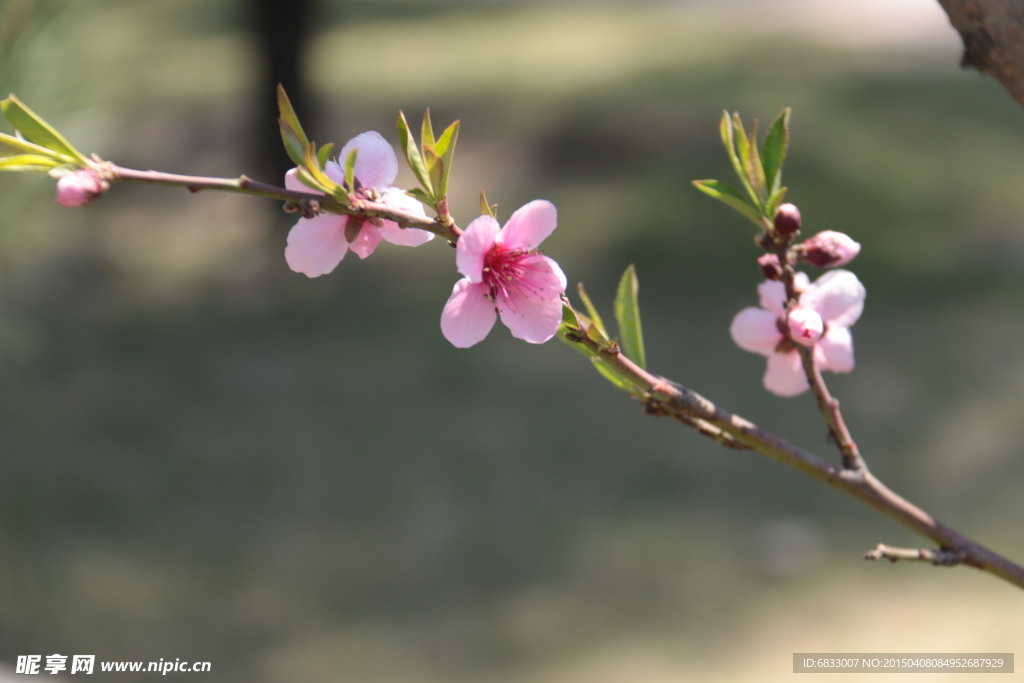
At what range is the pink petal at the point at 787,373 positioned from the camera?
653mm

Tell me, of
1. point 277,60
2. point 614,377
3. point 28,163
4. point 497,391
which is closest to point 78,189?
point 28,163

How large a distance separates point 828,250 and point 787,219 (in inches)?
1.3

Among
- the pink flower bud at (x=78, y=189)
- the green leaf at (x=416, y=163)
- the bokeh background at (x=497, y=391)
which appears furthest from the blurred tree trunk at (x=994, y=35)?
the bokeh background at (x=497, y=391)

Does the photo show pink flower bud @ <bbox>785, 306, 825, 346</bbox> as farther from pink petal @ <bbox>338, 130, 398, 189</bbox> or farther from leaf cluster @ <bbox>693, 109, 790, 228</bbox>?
pink petal @ <bbox>338, 130, 398, 189</bbox>

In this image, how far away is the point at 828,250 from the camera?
0.55 m

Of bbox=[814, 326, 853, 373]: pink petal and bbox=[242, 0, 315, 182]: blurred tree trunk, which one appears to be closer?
bbox=[814, 326, 853, 373]: pink petal

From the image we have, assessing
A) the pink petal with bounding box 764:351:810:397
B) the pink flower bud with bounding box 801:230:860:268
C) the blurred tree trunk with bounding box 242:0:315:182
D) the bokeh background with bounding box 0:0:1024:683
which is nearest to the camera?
the pink flower bud with bounding box 801:230:860:268

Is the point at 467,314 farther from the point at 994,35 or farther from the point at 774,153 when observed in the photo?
the point at 994,35

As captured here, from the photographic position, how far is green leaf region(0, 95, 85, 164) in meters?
0.47

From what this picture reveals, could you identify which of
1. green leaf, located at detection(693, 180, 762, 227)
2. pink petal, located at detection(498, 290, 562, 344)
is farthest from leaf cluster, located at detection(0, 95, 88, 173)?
green leaf, located at detection(693, 180, 762, 227)

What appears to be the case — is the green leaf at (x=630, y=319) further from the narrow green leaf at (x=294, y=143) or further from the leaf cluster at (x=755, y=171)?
the narrow green leaf at (x=294, y=143)

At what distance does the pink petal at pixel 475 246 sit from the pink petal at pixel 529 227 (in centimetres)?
2

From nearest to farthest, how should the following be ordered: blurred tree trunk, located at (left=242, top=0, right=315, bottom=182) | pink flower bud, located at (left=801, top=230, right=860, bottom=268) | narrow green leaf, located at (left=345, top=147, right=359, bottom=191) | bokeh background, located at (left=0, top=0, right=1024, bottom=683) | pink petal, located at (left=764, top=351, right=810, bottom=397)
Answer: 1. narrow green leaf, located at (left=345, top=147, right=359, bottom=191)
2. pink flower bud, located at (left=801, top=230, right=860, bottom=268)
3. pink petal, located at (left=764, top=351, right=810, bottom=397)
4. bokeh background, located at (left=0, top=0, right=1024, bottom=683)
5. blurred tree trunk, located at (left=242, top=0, right=315, bottom=182)

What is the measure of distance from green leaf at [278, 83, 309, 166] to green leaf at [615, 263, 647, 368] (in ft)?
0.70
